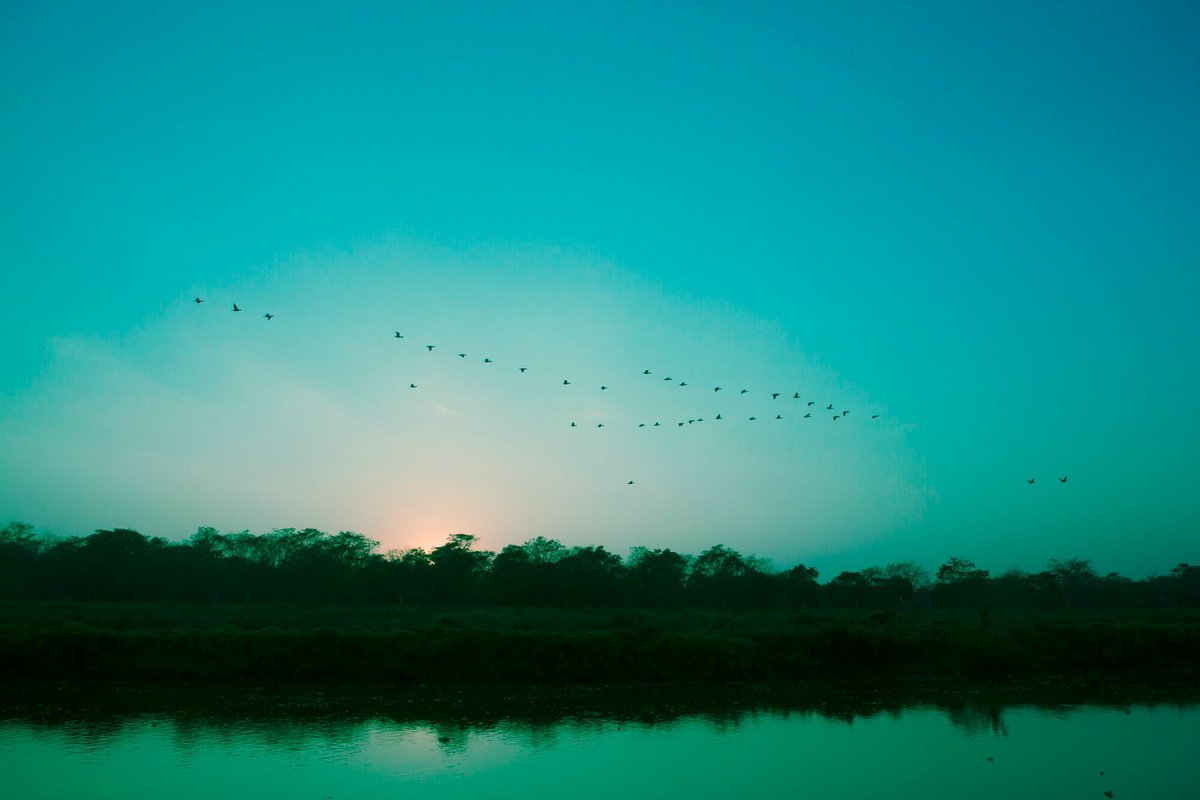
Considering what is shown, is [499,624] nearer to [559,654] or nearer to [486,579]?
[559,654]

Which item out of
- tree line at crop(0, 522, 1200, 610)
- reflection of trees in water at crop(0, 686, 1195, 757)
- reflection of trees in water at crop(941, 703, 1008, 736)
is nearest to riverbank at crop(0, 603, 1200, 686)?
reflection of trees in water at crop(0, 686, 1195, 757)

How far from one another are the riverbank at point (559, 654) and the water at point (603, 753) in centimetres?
439

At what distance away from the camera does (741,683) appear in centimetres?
2430

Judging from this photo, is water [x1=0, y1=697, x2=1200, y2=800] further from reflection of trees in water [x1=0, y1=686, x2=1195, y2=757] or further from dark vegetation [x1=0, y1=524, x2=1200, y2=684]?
dark vegetation [x1=0, y1=524, x2=1200, y2=684]

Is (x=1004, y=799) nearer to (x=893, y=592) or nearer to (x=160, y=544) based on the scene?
(x=893, y=592)

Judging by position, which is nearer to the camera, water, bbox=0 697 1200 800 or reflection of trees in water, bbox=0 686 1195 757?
water, bbox=0 697 1200 800

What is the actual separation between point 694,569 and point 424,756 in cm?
5859

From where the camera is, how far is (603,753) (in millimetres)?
14891

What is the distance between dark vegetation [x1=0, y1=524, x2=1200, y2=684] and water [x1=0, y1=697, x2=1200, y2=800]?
4.66 metres

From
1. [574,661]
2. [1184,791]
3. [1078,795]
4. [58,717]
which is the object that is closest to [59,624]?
[58,717]

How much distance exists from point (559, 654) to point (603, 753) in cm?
995

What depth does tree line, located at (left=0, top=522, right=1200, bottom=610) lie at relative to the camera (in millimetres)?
57312

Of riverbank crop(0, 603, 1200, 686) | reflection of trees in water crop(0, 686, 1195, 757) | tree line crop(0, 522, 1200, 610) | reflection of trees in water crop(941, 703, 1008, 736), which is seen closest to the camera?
reflection of trees in water crop(0, 686, 1195, 757)

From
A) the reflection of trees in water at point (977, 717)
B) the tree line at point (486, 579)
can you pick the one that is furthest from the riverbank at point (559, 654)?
the tree line at point (486, 579)
